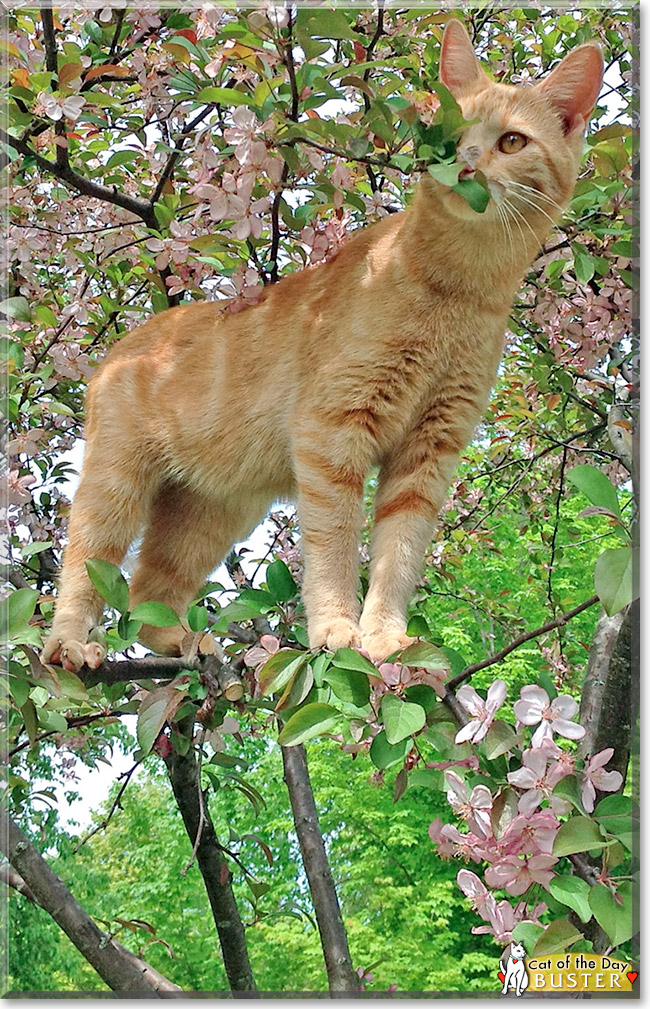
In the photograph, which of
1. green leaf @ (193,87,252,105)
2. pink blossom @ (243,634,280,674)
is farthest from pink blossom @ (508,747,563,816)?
green leaf @ (193,87,252,105)

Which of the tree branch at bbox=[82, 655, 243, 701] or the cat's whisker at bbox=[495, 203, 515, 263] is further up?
the cat's whisker at bbox=[495, 203, 515, 263]

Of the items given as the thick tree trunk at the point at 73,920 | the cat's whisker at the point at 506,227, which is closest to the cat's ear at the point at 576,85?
the cat's whisker at the point at 506,227

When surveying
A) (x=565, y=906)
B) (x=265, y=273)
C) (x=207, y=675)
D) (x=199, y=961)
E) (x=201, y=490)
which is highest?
(x=265, y=273)

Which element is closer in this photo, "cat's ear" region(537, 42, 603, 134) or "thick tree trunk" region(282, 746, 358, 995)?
"cat's ear" region(537, 42, 603, 134)

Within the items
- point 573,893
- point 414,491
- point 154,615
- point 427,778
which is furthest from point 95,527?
point 573,893

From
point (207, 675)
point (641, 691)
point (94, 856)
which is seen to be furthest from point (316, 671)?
point (94, 856)

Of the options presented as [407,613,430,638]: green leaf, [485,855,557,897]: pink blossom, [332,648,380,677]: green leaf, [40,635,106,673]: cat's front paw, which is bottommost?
[485,855,557,897]: pink blossom

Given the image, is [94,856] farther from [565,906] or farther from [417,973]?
[565,906]

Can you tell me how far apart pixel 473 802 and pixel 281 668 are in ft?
0.98

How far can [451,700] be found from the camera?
125 cm

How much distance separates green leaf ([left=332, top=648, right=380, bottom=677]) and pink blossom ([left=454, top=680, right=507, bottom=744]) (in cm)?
12

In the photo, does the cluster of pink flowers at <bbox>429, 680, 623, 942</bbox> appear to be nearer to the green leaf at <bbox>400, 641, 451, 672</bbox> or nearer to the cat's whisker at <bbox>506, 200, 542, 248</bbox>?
the green leaf at <bbox>400, 641, 451, 672</bbox>

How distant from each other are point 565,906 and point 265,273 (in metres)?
1.43

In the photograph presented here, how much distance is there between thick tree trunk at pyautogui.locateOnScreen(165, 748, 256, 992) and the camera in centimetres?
220
